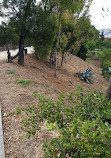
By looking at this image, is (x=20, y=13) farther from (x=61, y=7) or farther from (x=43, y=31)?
(x=61, y=7)

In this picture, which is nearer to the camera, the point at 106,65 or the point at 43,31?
the point at 106,65

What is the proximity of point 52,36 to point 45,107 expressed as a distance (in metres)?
7.74

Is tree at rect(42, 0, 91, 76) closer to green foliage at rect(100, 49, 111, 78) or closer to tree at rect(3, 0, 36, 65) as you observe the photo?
tree at rect(3, 0, 36, 65)

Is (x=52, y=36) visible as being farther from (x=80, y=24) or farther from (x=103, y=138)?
(x=103, y=138)

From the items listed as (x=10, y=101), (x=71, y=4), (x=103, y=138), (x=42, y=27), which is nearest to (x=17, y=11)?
(x=42, y=27)

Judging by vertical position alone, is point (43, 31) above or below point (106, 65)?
above

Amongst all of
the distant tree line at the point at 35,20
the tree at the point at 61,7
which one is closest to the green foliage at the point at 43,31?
the distant tree line at the point at 35,20

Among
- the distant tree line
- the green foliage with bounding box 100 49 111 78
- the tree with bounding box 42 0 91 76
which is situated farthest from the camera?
the distant tree line

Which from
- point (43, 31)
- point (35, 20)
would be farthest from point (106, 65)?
point (35, 20)

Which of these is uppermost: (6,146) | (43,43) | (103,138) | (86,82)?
(43,43)

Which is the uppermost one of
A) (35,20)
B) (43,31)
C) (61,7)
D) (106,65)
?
(61,7)

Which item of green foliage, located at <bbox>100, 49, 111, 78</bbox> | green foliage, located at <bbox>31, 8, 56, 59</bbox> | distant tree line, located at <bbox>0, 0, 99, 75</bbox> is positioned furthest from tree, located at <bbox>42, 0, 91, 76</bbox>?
green foliage, located at <bbox>100, 49, 111, 78</bbox>

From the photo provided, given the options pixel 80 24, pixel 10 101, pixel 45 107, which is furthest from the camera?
pixel 80 24

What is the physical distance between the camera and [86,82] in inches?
458
